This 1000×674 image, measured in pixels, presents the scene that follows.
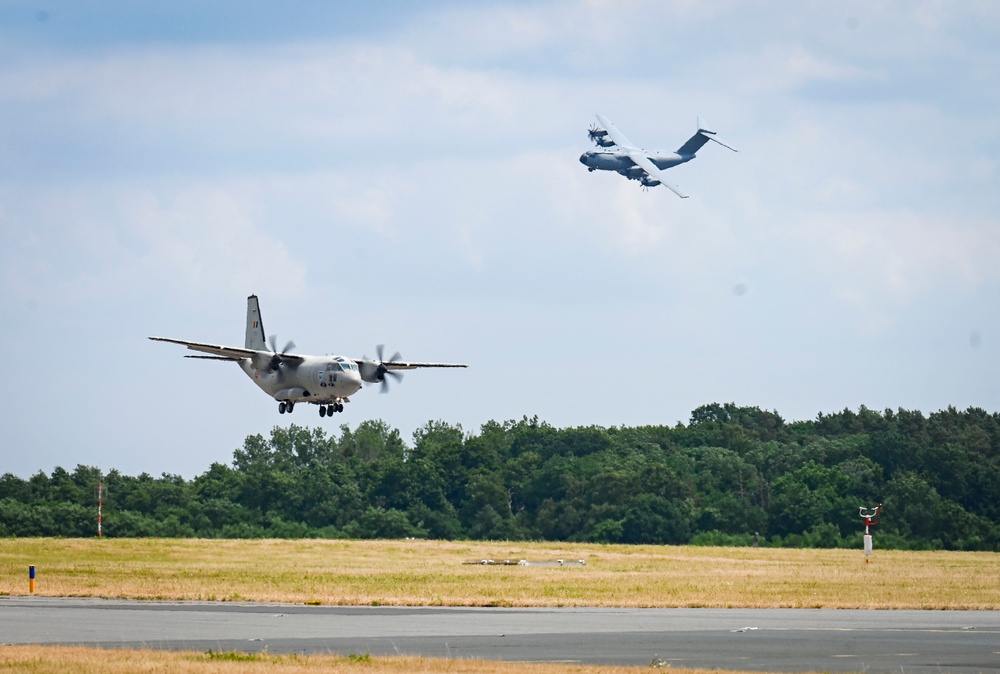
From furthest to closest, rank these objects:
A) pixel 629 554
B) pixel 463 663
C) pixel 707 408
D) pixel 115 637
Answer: pixel 707 408 < pixel 629 554 < pixel 115 637 < pixel 463 663

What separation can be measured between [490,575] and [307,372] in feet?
48.9

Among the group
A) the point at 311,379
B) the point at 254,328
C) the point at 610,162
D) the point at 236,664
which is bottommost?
the point at 236,664

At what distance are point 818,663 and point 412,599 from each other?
21.7 metres

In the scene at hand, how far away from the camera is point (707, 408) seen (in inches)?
6378

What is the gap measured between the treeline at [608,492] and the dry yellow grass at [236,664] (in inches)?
2803

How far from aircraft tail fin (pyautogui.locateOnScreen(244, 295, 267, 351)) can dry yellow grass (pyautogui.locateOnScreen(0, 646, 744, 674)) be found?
4714 centimetres

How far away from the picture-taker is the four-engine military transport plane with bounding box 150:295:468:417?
67438 mm

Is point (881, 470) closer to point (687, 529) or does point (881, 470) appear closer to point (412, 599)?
point (687, 529)

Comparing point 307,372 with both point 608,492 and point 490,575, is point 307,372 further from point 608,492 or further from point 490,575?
point 608,492

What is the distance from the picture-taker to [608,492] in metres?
113

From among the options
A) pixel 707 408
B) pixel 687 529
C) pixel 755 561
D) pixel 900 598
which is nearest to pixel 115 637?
pixel 900 598

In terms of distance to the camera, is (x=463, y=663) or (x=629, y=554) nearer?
(x=463, y=663)

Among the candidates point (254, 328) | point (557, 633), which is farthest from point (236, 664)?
point (254, 328)

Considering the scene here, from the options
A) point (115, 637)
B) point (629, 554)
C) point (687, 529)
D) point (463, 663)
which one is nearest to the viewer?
point (463, 663)
